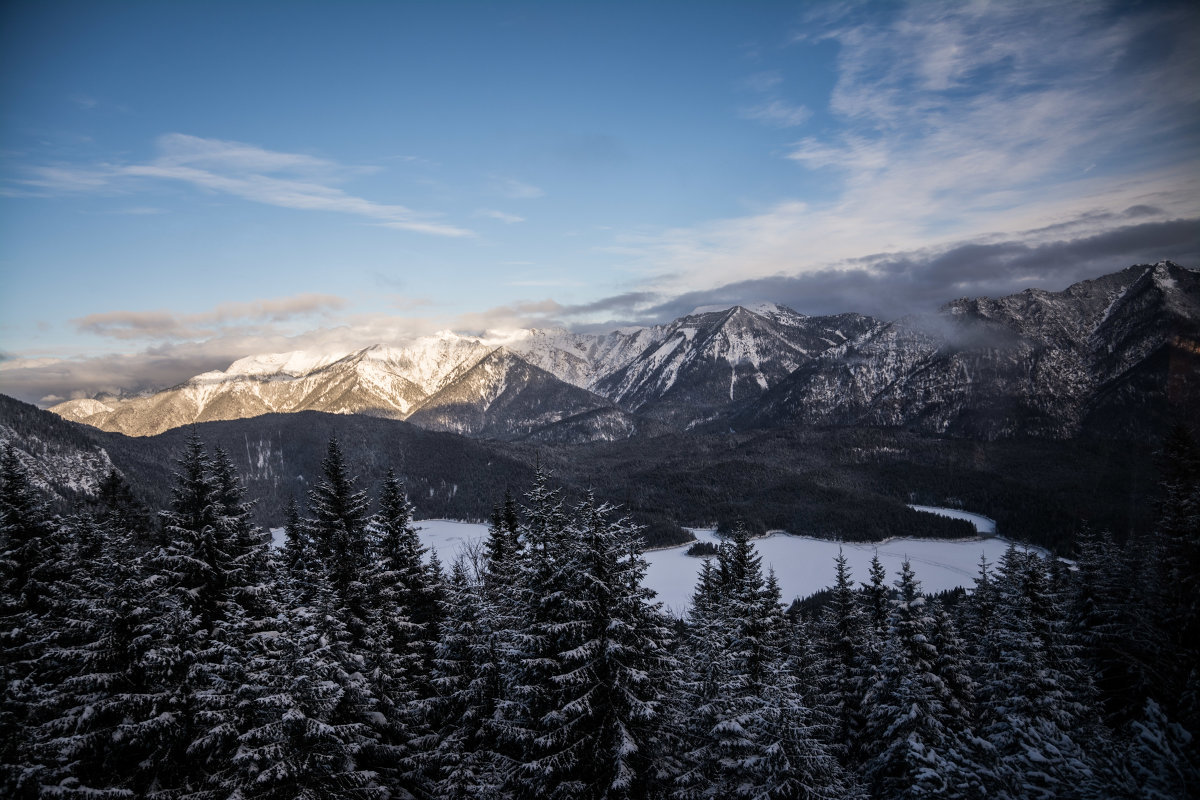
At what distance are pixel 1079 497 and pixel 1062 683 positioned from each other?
225 metres

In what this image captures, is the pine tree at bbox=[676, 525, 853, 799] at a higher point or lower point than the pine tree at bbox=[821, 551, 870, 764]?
higher

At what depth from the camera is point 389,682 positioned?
24203mm

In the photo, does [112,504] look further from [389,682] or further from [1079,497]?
[1079,497]

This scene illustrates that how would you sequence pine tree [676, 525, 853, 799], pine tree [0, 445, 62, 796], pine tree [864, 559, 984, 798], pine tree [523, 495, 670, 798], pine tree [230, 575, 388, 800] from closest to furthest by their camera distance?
pine tree [523, 495, 670, 798]
pine tree [0, 445, 62, 796]
pine tree [230, 575, 388, 800]
pine tree [676, 525, 853, 799]
pine tree [864, 559, 984, 798]

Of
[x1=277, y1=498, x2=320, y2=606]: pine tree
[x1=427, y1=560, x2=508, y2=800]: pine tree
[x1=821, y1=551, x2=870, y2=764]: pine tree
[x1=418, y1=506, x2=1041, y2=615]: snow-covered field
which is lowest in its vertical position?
[x1=418, y1=506, x2=1041, y2=615]: snow-covered field

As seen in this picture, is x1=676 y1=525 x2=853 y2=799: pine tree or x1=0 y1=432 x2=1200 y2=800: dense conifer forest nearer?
x1=0 y1=432 x2=1200 y2=800: dense conifer forest

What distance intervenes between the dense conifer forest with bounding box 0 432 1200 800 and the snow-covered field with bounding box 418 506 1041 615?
314ft

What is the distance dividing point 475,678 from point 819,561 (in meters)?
164

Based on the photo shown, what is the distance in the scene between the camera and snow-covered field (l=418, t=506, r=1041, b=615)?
141750 mm

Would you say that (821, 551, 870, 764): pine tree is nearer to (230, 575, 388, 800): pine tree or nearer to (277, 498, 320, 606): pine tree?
(230, 575, 388, 800): pine tree

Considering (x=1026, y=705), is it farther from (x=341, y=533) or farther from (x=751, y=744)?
(x=341, y=533)

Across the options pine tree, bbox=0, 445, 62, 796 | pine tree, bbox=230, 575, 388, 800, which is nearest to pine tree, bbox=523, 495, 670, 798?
pine tree, bbox=230, 575, 388, 800

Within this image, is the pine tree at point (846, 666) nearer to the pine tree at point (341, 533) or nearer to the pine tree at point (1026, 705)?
the pine tree at point (1026, 705)

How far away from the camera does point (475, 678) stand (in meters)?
22.7
